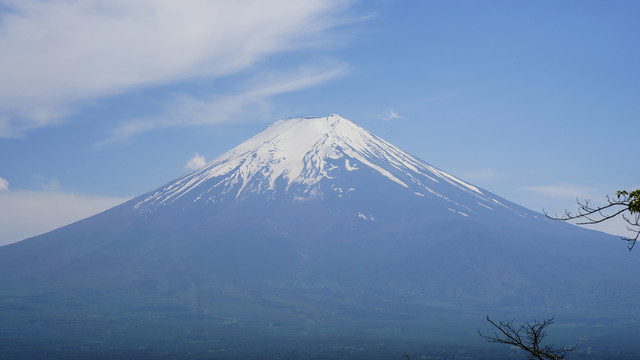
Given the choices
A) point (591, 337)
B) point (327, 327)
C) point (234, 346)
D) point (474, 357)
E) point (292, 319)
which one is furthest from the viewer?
point (292, 319)

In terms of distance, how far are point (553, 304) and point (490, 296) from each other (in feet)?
55.6

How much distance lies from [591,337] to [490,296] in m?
66.8

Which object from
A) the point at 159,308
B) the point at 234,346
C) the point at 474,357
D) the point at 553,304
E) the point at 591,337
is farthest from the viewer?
the point at 553,304

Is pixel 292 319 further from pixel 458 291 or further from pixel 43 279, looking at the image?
pixel 43 279

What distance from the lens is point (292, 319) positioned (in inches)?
5487

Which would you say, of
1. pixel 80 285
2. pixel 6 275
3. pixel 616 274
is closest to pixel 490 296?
pixel 616 274

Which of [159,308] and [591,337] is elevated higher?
[159,308]

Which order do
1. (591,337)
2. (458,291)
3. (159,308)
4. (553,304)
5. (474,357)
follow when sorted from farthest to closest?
(458,291) → (553,304) → (159,308) → (591,337) → (474,357)

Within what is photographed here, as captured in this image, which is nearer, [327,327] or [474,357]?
[474,357]

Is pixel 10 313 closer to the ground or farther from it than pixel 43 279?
closer to the ground

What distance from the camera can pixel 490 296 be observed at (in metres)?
183

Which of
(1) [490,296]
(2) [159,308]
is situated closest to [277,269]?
(2) [159,308]

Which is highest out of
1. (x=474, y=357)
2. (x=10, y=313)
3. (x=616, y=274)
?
(x=616, y=274)

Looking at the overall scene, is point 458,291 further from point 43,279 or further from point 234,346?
point 43,279
